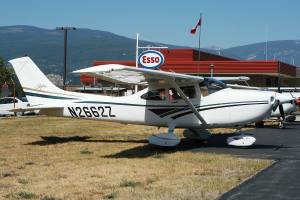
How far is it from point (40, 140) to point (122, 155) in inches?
177

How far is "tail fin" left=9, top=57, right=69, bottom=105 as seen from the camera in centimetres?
1628

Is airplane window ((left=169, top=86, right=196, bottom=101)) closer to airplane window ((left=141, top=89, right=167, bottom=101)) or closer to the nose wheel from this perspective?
airplane window ((left=141, top=89, right=167, bottom=101))

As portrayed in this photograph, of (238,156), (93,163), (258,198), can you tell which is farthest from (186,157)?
(258,198)

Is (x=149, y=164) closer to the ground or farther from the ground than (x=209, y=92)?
closer to the ground

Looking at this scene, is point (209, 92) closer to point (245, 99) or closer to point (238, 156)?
point (245, 99)

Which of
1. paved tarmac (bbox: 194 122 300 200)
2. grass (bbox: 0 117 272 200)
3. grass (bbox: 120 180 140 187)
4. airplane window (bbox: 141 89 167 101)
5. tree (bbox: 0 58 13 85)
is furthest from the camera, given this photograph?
tree (bbox: 0 58 13 85)

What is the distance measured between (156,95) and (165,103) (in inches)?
14.8

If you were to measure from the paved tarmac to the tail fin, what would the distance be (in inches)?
211

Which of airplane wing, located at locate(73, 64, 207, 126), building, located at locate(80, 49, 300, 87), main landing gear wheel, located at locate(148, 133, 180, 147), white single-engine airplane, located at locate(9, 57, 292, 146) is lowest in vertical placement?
main landing gear wheel, located at locate(148, 133, 180, 147)

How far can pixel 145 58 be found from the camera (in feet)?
95.8

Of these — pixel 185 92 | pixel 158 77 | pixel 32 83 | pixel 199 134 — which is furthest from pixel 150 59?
pixel 158 77

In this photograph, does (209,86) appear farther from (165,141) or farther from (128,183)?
(128,183)

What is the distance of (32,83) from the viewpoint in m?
16.4

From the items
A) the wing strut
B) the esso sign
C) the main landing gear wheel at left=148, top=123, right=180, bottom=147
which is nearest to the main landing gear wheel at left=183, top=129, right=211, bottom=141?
the wing strut
